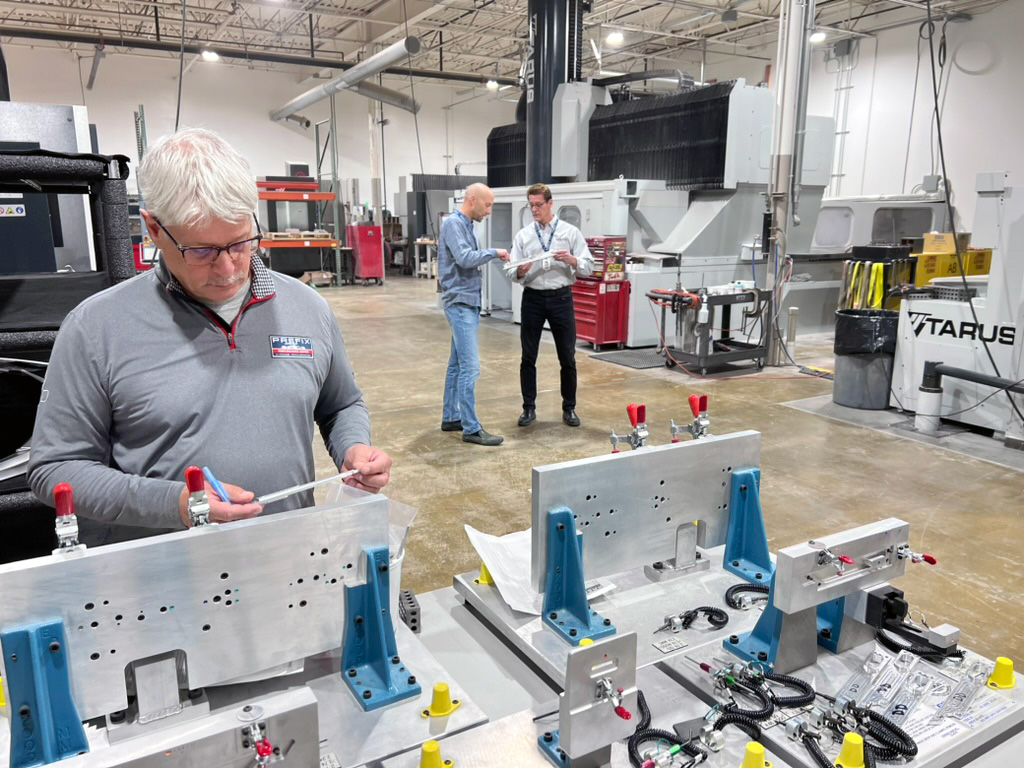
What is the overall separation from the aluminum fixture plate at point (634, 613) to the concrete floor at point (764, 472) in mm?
1209

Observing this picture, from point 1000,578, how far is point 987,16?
9.06m

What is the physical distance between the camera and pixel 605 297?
248 inches

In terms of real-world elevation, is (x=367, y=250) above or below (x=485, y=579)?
above

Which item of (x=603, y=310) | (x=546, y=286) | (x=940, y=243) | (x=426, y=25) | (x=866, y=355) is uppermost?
(x=426, y=25)

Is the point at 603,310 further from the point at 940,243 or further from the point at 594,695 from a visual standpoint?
the point at 594,695

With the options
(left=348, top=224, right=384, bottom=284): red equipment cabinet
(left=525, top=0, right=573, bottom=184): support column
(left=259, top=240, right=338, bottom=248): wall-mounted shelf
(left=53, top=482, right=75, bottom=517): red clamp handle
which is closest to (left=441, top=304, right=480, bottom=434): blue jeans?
(left=53, top=482, right=75, bottom=517): red clamp handle

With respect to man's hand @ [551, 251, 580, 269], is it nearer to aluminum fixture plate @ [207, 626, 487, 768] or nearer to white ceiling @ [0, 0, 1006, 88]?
aluminum fixture plate @ [207, 626, 487, 768]

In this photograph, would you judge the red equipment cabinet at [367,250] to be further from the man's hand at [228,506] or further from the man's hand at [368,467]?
the man's hand at [228,506]

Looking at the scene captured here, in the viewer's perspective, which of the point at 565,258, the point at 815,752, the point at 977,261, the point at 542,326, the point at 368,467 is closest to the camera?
the point at 815,752

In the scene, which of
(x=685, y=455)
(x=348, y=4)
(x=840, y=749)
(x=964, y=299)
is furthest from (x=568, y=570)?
(x=348, y=4)

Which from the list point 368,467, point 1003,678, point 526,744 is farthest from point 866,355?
point 526,744

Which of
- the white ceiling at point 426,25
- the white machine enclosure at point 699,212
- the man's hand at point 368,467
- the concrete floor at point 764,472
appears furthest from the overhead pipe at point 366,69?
the man's hand at point 368,467

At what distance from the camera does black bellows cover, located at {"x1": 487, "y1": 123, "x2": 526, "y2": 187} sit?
8.44 metres

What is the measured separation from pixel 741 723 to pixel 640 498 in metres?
0.41
